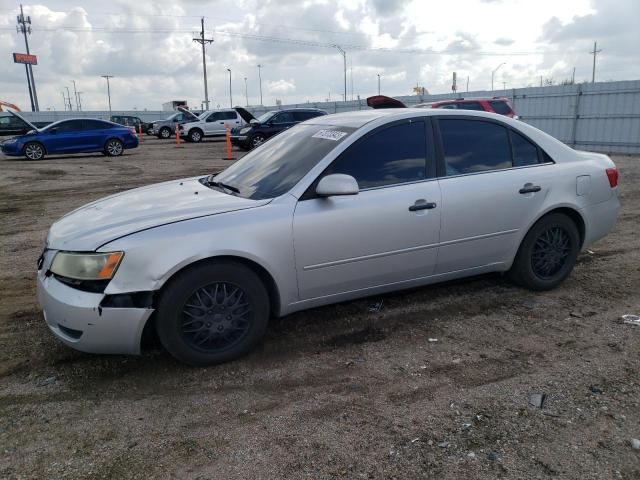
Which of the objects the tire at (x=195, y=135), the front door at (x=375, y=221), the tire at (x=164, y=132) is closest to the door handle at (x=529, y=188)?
the front door at (x=375, y=221)

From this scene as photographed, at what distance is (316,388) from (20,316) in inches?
109

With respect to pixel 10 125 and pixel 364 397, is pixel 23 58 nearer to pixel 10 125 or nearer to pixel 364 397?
pixel 10 125

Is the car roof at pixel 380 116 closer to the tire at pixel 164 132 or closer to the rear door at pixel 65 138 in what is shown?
the rear door at pixel 65 138

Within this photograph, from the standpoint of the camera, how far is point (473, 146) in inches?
168

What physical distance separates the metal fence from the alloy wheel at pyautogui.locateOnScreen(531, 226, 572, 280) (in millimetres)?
15771

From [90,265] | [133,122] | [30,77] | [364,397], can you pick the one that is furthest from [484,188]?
[30,77]

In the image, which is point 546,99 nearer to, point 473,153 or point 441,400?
point 473,153

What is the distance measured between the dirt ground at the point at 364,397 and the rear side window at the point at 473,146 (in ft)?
3.91

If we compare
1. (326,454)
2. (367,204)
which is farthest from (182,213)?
(326,454)

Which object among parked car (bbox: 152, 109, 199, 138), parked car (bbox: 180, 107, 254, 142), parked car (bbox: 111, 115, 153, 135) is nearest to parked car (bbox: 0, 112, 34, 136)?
parked car (bbox: 180, 107, 254, 142)

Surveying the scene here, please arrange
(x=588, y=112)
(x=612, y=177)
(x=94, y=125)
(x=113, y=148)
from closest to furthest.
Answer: (x=612, y=177)
(x=94, y=125)
(x=588, y=112)
(x=113, y=148)

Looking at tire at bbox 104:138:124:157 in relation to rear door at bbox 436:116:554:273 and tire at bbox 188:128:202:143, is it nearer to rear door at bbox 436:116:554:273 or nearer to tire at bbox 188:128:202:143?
tire at bbox 188:128:202:143

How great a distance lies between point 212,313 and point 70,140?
1768 cm

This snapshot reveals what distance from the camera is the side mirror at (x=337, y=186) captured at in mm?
3457
